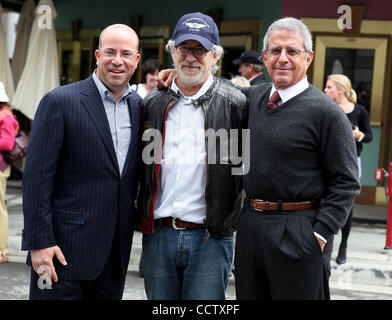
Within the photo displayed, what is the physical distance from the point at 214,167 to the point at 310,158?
482mm

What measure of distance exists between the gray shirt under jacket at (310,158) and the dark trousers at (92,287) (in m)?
0.83

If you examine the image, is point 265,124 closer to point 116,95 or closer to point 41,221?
point 116,95

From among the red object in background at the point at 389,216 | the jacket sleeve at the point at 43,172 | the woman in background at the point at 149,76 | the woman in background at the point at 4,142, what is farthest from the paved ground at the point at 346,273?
the jacket sleeve at the point at 43,172

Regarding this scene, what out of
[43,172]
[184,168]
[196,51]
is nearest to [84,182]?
[43,172]

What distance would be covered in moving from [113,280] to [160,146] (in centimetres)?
73

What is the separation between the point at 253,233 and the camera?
290 centimetres

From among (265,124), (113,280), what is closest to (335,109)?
(265,124)

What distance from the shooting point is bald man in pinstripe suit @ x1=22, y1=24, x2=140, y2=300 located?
2.83 meters

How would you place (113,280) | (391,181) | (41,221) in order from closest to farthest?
(41,221)
(113,280)
(391,181)

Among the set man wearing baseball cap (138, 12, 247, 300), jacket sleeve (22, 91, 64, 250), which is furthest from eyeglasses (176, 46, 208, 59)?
jacket sleeve (22, 91, 64, 250)

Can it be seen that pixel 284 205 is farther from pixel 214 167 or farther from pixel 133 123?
pixel 133 123

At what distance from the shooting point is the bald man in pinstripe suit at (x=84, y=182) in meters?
2.83

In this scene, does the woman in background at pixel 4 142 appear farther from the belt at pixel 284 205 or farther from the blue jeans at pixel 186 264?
the belt at pixel 284 205

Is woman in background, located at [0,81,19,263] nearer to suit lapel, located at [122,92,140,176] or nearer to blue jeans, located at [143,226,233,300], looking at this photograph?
suit lapel, located at [122,92,140,176]
